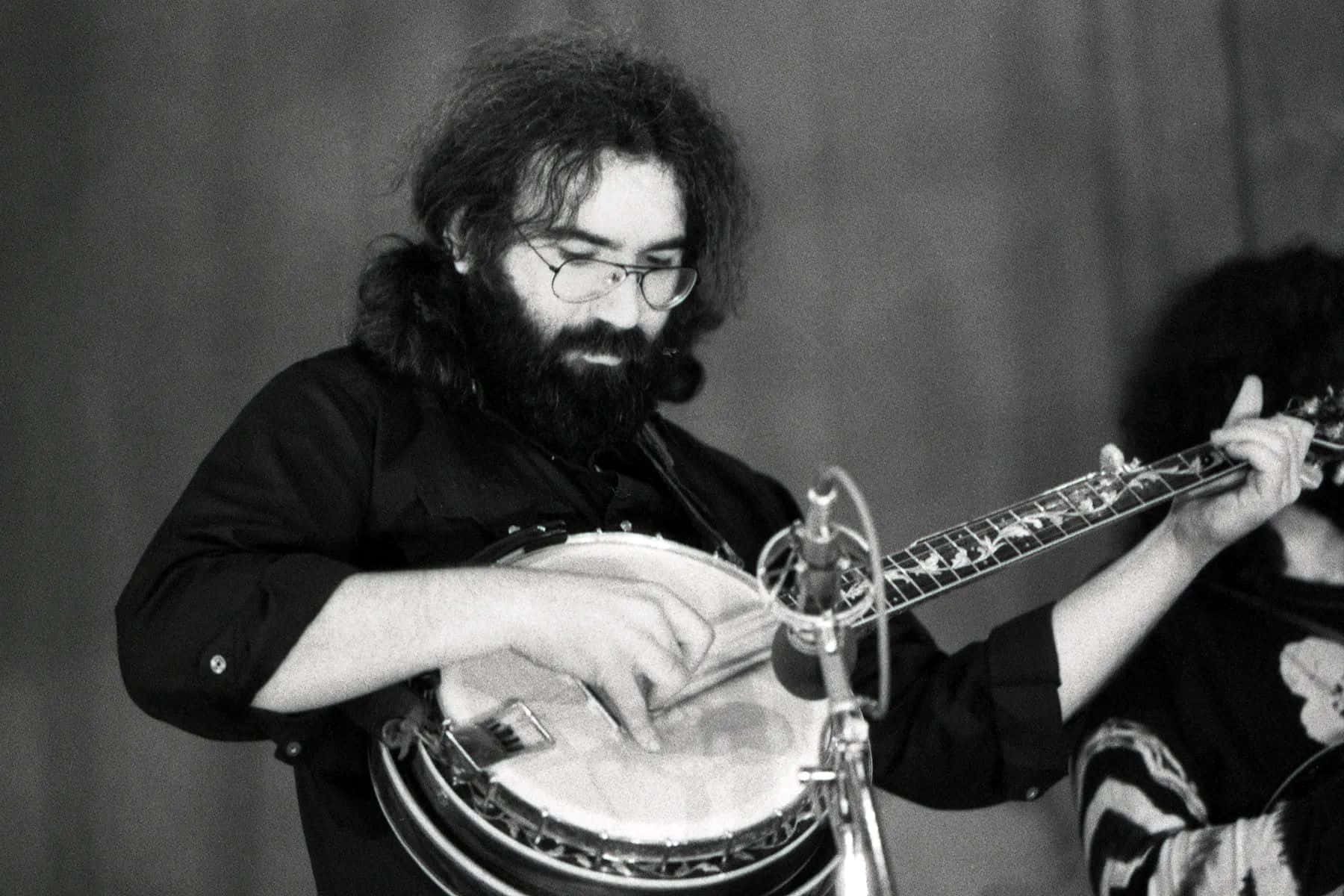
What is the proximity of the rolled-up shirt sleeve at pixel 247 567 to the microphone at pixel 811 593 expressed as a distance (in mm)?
509

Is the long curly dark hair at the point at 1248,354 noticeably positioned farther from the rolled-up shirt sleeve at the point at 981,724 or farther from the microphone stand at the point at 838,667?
the microphone stand at the point at 838,667

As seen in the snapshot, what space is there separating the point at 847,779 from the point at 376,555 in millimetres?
851

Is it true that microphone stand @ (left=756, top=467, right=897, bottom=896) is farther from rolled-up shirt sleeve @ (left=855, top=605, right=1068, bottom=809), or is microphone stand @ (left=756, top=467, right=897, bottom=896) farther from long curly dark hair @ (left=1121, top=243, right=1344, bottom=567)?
long curly dark hair @ (left=1121, top=243, right=1344, bottom=567)

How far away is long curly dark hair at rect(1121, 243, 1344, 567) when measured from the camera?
283cm

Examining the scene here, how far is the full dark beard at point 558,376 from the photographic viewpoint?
7.18ft

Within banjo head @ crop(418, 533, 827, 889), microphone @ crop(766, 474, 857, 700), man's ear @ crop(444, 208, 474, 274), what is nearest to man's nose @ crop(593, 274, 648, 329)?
man's ear @ crop(444, 208, 474, 274)

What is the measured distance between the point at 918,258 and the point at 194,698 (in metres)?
2.08

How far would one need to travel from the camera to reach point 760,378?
3.25 metres

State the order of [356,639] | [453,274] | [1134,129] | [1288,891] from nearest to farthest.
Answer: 1. [356,639]
2. [1288,891]
3. [453,274]
4. [1134,129]

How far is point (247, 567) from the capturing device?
1.70 metres

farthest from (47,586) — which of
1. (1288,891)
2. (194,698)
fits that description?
(1288,891)

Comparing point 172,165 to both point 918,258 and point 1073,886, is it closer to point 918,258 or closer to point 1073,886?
point 918,258

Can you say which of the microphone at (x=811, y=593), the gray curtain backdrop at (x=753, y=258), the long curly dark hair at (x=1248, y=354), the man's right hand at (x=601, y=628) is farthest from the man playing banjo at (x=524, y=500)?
the gray curtain backdrop at (x=753, y=258)

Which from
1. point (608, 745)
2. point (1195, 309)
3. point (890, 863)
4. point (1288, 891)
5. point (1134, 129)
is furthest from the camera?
point (1134, 129)
